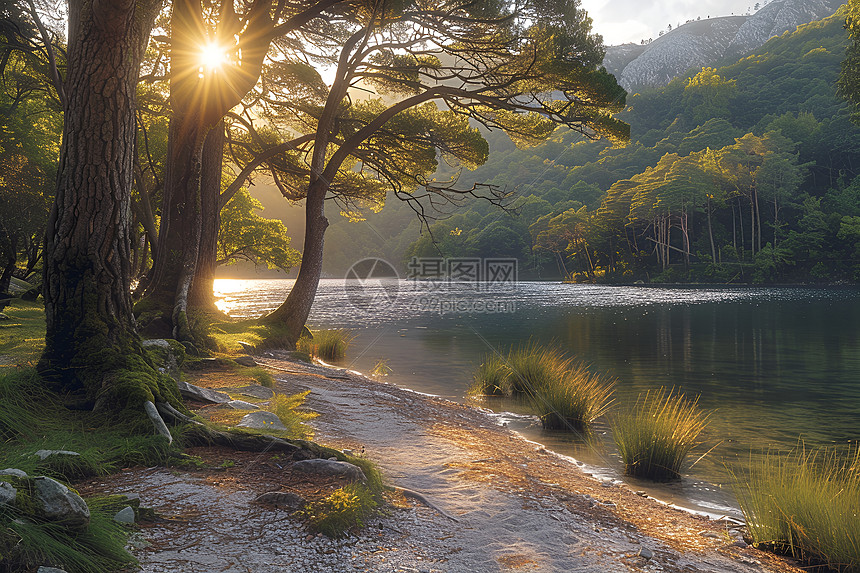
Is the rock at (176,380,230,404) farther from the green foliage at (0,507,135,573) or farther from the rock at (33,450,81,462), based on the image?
the green foliage at (0,507,135,573)

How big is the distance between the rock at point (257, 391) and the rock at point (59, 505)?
4246 millimetres

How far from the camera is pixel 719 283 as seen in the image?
6956 centimetres

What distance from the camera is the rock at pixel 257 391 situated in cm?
710

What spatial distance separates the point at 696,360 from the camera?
17.1m

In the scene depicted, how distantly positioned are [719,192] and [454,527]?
79925 millimetres

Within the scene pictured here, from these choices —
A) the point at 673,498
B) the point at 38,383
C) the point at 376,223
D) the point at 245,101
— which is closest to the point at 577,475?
the point at 673,498

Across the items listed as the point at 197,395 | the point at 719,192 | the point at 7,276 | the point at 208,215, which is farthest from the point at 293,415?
the point at 719,192

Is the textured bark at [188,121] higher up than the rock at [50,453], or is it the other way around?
the textured bark at [188,121]

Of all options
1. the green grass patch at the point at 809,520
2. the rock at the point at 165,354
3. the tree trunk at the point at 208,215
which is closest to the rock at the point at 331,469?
the rock at the point at 165,354

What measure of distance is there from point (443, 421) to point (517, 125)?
32.9 ft

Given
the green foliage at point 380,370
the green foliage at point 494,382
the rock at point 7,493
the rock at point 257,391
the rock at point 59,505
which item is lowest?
the green foliage at point 380,370

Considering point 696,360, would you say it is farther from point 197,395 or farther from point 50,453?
point 50,453

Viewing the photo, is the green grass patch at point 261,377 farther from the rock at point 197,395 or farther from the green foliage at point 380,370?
the green foliage at point 380,370

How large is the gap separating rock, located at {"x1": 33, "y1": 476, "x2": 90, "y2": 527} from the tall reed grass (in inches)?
293
